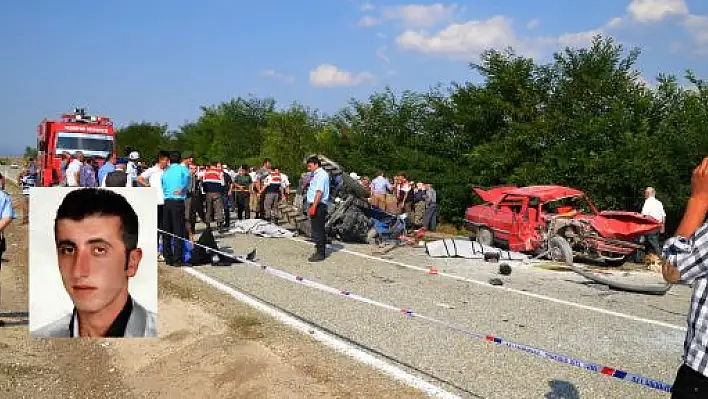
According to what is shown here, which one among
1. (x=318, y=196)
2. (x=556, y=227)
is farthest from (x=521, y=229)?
(x=318, y=196)

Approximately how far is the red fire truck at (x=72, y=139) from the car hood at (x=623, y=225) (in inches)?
643

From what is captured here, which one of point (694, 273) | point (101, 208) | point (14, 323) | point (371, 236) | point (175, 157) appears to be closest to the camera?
point (694, 273)

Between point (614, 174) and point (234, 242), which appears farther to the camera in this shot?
point (614, 174)

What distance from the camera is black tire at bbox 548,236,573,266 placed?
Answer: 12.1m

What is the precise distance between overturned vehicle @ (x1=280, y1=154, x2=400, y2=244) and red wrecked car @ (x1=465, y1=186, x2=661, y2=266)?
2.42m

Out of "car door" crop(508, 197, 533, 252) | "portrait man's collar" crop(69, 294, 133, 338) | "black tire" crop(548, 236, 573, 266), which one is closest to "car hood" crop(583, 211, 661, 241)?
"black tire" crop(548, 236, 573, 266)

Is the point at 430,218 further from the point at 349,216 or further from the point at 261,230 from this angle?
the point at 261,230

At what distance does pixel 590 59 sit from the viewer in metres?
19.9

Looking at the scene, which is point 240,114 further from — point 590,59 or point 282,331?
point 282,331

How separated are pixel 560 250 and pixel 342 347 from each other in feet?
26.1

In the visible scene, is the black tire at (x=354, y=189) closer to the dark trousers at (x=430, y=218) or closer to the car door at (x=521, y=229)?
the car door at (x=521, y=229)

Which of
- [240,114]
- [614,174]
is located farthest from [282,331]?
[240,114]

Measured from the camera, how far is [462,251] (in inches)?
504

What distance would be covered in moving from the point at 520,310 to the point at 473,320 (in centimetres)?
99
